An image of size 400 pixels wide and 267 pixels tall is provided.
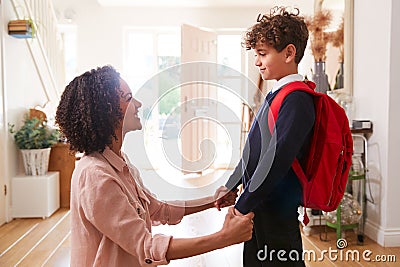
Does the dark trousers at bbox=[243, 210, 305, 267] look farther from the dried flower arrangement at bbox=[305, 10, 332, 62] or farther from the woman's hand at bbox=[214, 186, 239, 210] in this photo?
the dried flower arrangement at bbox=[305, 10, 332, 62]

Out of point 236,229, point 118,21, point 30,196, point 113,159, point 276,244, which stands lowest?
point 30,196

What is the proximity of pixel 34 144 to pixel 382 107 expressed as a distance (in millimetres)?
2909

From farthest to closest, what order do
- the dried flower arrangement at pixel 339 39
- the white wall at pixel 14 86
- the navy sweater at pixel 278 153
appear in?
the white wall at pixel 14 86, the dried flower arrangement at pixel 339 39, the navy sweater at pixel 278 153

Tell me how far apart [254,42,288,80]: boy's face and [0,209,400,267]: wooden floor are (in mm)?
1632

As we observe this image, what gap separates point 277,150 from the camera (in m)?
1.27

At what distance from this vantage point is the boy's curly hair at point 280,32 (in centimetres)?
136

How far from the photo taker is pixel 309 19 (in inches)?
168

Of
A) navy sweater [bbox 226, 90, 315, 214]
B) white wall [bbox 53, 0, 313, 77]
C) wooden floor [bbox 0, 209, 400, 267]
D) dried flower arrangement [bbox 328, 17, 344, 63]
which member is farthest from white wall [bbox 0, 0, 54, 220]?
navy sweater [bbox 226, 90, 315, 214]

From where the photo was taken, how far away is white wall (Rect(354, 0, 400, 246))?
9.93ft

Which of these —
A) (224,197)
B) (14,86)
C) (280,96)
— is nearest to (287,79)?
(280,96)

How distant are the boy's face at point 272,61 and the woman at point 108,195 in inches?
17.7

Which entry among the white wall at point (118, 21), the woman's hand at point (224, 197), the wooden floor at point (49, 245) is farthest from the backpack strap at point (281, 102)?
the white wall at point (118, 21)

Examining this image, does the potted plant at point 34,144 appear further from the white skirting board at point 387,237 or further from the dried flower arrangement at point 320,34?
the white skirting board at point 387,237

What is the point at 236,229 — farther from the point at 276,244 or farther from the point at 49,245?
the point at 49,245
